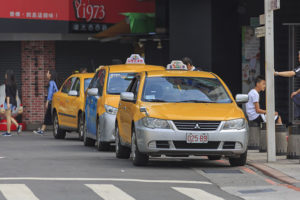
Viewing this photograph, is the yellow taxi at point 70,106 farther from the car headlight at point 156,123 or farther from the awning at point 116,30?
the car headlight at point 156,123

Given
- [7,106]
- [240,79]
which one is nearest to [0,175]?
[7,106]

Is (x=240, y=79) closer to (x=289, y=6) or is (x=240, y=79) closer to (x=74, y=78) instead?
(x=289, y=6)

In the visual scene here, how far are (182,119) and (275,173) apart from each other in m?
1.62

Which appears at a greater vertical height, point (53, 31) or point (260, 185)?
point (53, 31)

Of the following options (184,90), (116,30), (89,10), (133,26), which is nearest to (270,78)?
(184,90)

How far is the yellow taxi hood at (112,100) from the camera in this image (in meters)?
18.3

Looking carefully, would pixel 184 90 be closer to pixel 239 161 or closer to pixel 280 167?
pixel 239 161

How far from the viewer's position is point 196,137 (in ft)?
47.1

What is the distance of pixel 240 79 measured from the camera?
27219 mm

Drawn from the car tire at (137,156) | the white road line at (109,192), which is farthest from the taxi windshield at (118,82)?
the white road line at (109,192)

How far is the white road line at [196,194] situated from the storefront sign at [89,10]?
20576mm

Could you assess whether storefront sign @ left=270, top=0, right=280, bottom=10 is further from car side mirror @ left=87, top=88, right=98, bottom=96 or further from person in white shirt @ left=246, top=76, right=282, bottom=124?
car side mirror @ left=87, top=88, right=98, bottom=96

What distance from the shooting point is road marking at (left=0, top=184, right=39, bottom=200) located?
11.0 m

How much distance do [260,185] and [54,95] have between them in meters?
12.9
